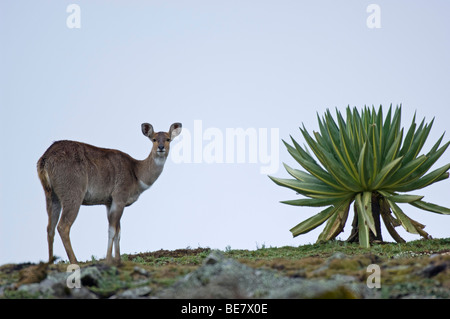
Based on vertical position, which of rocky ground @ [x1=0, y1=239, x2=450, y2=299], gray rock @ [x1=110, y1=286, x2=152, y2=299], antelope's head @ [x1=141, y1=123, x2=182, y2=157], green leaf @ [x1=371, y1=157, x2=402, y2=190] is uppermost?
antelope's head @ [x1=141, y1=123, x2=182, y2=157]

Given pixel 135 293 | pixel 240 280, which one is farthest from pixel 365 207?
pixel 135 293

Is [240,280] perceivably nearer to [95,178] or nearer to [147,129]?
[95,178]

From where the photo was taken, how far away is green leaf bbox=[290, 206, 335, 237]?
50.7ft

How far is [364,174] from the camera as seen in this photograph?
14.7 metres

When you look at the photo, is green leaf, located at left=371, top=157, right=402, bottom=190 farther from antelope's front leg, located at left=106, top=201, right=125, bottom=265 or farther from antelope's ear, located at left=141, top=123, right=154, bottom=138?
antelope's front leg, located at left=106, top=201, right=125, bottom=265

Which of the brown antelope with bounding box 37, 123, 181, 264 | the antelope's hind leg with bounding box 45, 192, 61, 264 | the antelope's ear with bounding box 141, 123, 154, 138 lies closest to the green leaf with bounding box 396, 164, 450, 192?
the brown antelope with bounding box 37, 123, 181, 264

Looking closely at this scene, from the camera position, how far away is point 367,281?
845 centimetres

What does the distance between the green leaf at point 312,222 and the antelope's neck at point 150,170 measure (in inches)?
155

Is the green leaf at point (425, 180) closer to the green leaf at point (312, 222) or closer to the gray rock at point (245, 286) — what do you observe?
the green leaf at point (312, 222)

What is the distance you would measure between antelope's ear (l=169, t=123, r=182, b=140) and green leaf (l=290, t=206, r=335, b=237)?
13.2 ft

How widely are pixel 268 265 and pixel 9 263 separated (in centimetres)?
451
